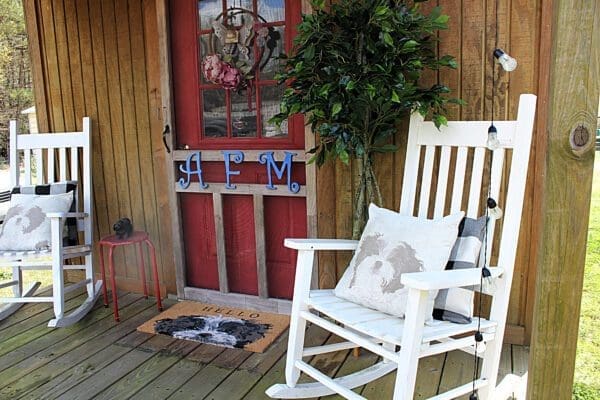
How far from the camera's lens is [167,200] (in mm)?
3029

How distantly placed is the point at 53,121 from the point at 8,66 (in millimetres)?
6399

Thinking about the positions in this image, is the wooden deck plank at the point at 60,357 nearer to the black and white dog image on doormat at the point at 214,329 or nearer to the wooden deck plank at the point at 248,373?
the black and white dog image on doormat at the point at 214,329

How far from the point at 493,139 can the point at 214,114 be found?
1.63 m

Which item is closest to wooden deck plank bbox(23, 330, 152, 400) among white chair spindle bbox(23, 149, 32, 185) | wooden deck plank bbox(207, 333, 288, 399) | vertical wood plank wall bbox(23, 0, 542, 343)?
wooden deck plank bbox(207, 333, 288, 399)

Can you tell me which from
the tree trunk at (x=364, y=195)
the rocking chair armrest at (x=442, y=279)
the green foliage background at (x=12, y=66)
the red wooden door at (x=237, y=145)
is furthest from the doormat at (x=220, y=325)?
the green foliage background at (x=12, y=66)

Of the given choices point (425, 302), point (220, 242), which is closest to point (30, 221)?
point (220, 242)

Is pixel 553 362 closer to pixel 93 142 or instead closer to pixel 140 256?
pixel 140 256

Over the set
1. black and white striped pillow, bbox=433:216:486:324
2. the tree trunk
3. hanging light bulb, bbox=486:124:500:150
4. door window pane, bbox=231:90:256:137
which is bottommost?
black and white striped pillow, bbox=433:216:486:324

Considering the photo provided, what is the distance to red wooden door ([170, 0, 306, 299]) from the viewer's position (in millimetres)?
2678

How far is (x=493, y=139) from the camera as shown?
71.1 inches

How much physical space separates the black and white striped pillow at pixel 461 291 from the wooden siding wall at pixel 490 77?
59 cm

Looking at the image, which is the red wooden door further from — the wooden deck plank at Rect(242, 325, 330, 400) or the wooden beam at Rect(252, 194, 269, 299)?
the wooden deck plank at Rect(242, 325, 330, 400)

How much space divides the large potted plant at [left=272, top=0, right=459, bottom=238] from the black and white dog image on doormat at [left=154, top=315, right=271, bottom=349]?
32.5 inches

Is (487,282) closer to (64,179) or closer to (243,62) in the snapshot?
(243,62)
